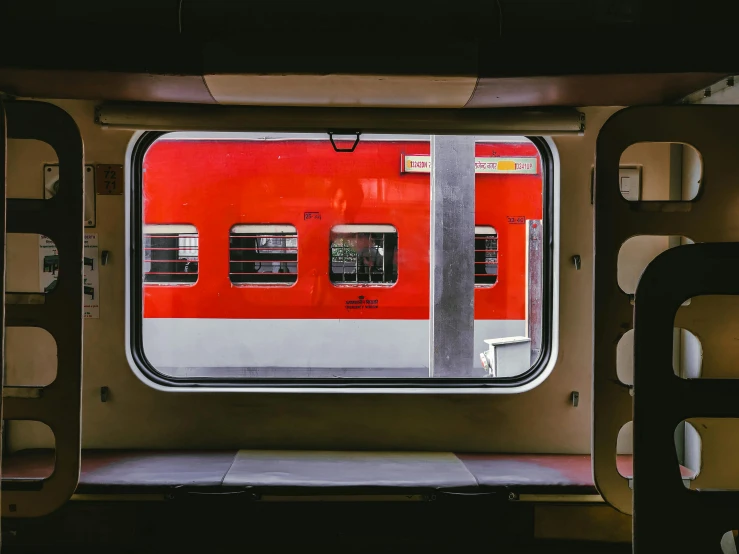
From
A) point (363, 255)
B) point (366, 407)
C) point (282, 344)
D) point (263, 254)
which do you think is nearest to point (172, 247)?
point (263, 254)

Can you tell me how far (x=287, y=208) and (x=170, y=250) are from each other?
841mm

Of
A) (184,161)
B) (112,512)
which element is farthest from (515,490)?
(184,161)

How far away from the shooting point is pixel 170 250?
398 cm

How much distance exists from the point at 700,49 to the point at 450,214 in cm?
162

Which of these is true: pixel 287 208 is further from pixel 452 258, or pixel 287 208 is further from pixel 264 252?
pixel 452 258

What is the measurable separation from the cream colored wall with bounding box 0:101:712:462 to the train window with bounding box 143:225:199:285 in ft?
2.44

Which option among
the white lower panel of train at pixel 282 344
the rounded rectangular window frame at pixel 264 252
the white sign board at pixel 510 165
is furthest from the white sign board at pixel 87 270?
the white sign board at pixel 510 165

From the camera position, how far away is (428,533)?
2.83 metres

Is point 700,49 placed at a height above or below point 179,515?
above

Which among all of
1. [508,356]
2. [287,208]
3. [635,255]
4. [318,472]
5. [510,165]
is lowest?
[318,472]

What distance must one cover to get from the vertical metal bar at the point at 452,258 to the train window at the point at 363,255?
1.66 ft

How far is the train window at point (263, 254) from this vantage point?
396 cm

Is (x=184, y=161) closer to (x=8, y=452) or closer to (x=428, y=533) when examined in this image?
(x=8, y=452)

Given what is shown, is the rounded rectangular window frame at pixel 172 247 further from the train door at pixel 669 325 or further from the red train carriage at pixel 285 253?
the train door at pixel 669 325
